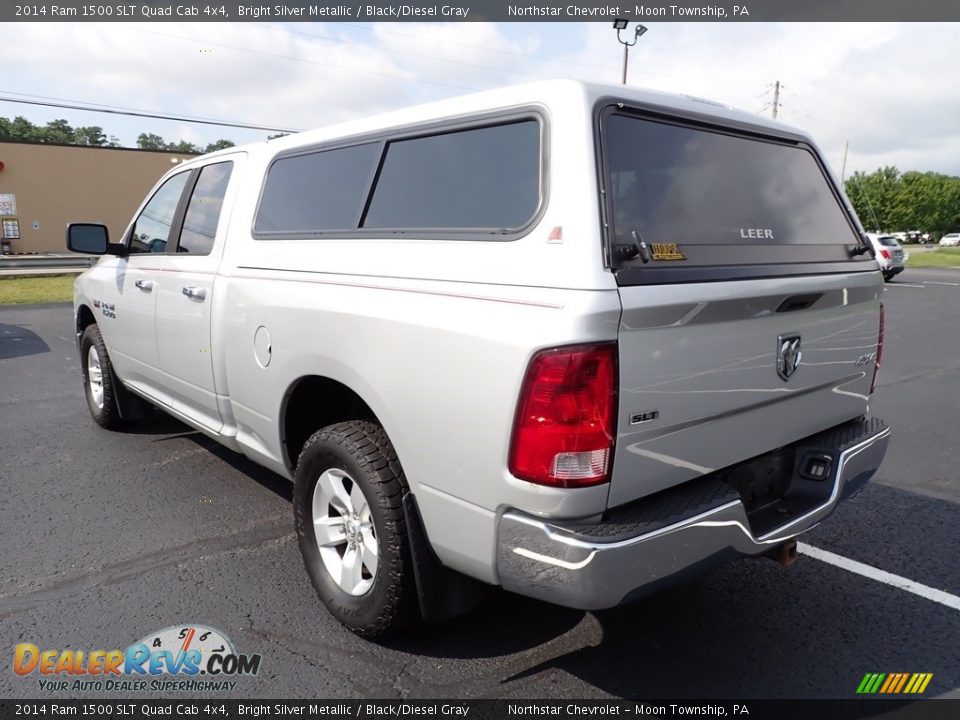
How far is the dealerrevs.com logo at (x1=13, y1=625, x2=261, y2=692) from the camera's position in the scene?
8.73 feet

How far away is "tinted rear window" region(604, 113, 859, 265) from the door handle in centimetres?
239

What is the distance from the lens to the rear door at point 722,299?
2217 mm

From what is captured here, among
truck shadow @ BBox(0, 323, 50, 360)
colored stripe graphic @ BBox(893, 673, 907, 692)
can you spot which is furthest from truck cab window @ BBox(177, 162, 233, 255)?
truck shadow @ BBox(0, 323, 50, 360)

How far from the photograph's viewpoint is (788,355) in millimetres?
2693

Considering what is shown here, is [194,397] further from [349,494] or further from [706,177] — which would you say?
[706,177]

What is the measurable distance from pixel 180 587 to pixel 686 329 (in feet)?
8.36

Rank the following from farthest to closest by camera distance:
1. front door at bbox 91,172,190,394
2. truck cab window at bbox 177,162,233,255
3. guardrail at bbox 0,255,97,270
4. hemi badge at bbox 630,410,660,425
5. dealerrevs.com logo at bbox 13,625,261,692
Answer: guardrail at bbox 0,255,97,270
front door at bbox 91,172,190,394
truck cab window at bbox 177,162,233,255
dealerrevs.com logo at bbox 13,625,261,692
hemi badge at bbox 630,410,660,425

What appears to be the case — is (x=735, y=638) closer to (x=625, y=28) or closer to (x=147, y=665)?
(x=147, y=665)

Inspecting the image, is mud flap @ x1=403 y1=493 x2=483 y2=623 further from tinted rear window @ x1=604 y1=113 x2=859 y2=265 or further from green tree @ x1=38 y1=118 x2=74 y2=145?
green tree @ x1=38 y1=118 x2=74 y2=145

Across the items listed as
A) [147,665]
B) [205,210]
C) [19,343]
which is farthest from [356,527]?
[19,343]

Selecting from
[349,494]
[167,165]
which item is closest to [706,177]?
[349,494]

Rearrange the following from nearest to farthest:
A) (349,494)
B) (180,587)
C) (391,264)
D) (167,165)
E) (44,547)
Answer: (391,264), (349,494), (180,587), (44,547), (167,165)

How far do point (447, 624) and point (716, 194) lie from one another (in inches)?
81.4

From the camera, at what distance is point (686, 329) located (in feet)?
7.47
